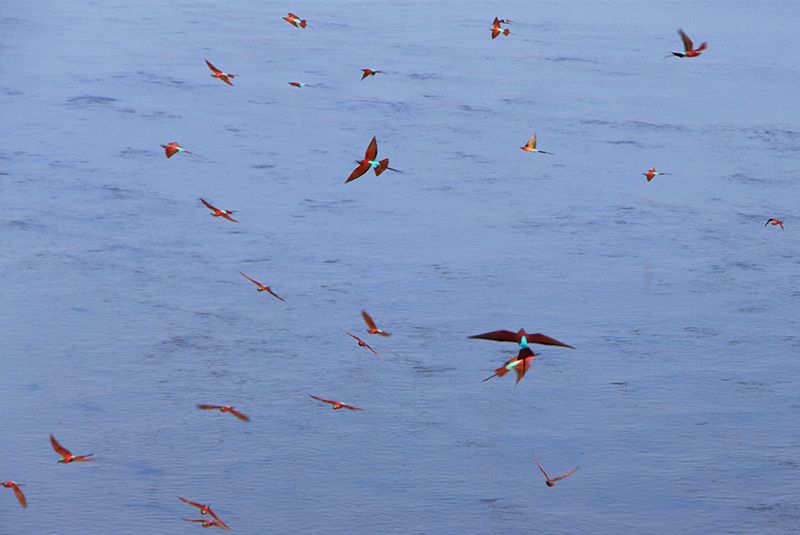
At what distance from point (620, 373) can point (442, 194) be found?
246cm

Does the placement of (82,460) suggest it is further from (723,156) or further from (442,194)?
(723,156)

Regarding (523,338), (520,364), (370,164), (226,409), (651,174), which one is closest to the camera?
(523,338)

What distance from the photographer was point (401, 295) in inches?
209

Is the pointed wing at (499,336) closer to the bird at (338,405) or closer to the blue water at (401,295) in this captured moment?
the blue water at (401,295)

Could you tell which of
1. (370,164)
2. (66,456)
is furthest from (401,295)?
(66,456)

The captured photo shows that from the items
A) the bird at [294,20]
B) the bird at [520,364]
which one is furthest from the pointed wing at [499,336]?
the bird at [294,20]

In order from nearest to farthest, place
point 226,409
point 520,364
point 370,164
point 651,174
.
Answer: point 520,364 → point 226,409 → point 370,164 → point 651,174

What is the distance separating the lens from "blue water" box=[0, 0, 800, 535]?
378cm

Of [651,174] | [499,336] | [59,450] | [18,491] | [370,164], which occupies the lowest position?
[18,491]

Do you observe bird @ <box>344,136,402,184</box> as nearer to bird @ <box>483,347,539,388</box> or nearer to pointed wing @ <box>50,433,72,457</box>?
bird @ <box>483,347,539,388</box>

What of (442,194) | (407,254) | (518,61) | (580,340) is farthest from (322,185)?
(518,61)

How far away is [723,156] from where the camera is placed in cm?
750

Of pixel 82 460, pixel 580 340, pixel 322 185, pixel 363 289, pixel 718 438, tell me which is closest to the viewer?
pixel 82 460

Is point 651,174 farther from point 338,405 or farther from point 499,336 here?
point 499,336
